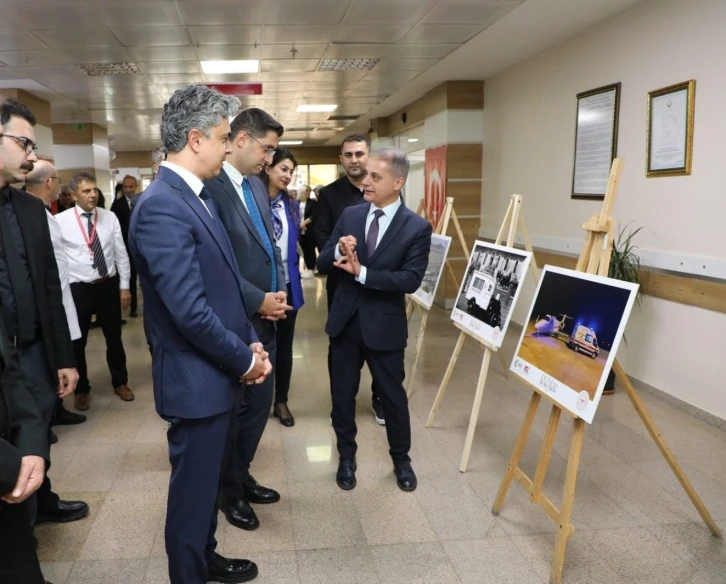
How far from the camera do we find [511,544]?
2.46 meters

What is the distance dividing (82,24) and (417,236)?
4105 mm

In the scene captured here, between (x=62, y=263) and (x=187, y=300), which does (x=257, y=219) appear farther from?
Answer: (x=62, y=263)

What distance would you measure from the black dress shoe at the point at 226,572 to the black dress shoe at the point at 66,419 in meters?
2.14

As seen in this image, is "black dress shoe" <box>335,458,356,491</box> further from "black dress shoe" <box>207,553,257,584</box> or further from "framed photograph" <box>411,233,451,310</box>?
"framed photograph" <box>411,233,451,310</box>

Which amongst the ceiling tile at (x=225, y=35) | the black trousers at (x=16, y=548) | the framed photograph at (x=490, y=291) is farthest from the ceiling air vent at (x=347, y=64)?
the black trousers at (x=16, y=548)

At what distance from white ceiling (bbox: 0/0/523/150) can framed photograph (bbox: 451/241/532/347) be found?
2501 mm

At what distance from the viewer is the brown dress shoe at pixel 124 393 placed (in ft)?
14.1

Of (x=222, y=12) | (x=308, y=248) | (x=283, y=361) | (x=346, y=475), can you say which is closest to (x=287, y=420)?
(x=283, y=361)

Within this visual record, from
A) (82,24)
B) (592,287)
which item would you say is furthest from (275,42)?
(592,287)

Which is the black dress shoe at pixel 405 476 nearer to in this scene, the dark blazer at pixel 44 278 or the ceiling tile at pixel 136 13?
the dark blazer at pixel 44 278

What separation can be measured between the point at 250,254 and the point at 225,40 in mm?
4002

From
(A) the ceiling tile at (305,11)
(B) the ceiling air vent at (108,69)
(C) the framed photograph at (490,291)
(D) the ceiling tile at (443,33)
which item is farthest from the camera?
(B) the ceiling air vent at (108,69)

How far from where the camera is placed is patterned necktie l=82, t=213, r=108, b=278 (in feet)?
13.1

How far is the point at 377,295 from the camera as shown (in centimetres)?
282
